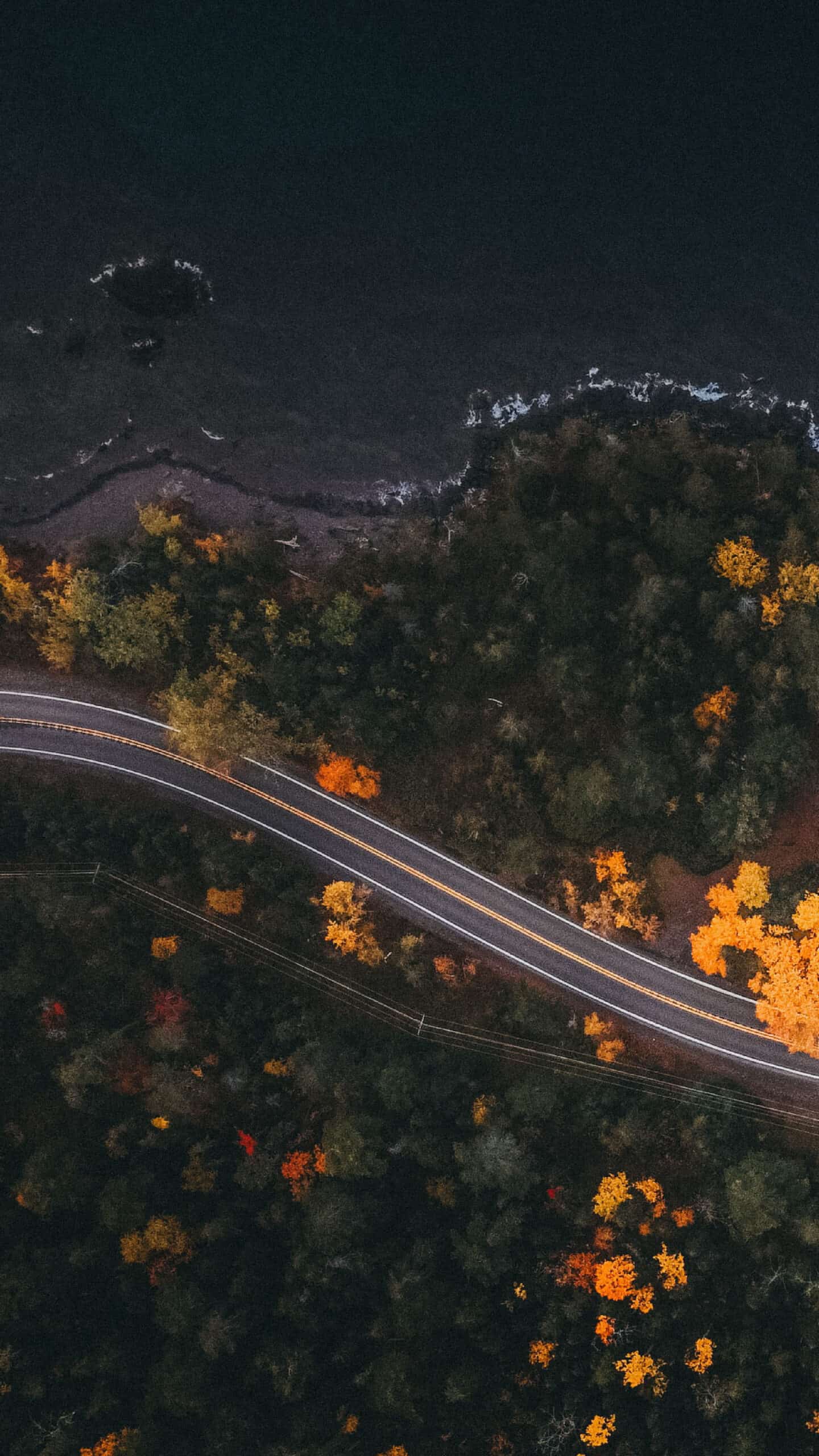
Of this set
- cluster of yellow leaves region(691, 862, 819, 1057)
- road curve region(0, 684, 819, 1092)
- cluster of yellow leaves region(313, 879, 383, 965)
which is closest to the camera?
cluster of yellow leaves region(691, 862, 819, 1057)

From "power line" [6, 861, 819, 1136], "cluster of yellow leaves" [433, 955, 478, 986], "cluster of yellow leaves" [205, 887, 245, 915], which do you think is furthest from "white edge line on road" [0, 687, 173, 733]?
"cluster of yellow leaves" [433, 955, 478, 986]

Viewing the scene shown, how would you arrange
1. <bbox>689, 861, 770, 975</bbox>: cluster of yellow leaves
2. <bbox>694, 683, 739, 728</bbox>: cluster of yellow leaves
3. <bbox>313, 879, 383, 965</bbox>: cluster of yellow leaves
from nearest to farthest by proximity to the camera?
1. <bbox>689, 861, 770, 975</bbox>: cluster of yellow leaves
2. <bbox>694, 683, 739, 728</bbox>: cluster of yellow leaves
3. <bbox>313, 879, 383, 965</bbox>: cluster of yellow leaves

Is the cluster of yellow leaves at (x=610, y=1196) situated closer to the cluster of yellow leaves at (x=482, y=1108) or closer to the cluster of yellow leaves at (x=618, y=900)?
the cluster of yellow leaves at (x=482, y=1108)

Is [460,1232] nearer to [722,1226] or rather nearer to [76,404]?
[722,1226]

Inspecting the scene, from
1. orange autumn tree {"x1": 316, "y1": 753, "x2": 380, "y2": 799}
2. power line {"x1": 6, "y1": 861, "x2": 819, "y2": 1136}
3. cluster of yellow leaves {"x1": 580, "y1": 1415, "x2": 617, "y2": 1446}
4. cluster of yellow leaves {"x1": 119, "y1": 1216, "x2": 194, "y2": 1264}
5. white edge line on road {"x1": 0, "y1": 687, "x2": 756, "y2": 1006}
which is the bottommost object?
cluster of yellow leaves {"x1": 580, "y1": 1415, "x2": 617, "y2": 1446}

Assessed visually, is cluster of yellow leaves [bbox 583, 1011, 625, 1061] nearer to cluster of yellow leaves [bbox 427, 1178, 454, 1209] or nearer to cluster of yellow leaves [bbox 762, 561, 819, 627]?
cluster of yellow leaves [bbox 427, 1178, 454, 1209]

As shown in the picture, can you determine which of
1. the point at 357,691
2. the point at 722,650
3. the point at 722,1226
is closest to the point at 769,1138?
the point at 722,1226

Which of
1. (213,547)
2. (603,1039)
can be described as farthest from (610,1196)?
(213,547)

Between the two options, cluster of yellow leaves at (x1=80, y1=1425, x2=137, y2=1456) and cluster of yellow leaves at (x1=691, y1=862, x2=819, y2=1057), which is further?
cluster of yellow leaves at (x1=691, y1=862, x2=819, y2=1057)
